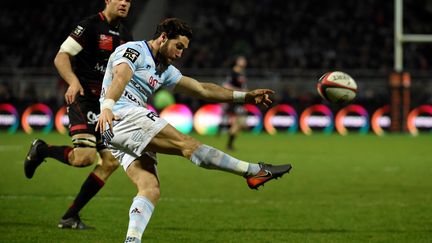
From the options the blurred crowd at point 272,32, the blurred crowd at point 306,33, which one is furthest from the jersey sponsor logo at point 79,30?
the blurred crowd at point 306,33

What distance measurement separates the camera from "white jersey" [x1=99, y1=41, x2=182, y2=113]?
243 inches

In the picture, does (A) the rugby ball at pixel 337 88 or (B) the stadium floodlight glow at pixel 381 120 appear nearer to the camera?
(A) the rugby ball at pixel 337 88

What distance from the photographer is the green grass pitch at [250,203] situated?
7.60 metres

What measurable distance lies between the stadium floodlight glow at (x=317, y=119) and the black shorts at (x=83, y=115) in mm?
18110

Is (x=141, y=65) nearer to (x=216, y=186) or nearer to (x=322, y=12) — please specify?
(x=216, y=186)

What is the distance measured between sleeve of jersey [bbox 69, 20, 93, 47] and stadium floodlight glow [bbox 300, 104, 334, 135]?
18.2 meters

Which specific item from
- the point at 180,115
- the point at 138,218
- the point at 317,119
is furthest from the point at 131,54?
the point at 317,119

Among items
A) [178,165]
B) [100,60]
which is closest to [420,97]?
[178,165]

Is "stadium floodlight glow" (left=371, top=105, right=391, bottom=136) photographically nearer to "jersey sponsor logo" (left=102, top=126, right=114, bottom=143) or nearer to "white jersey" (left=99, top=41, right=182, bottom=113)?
"white jersey" (left=99, top=41, right=182, bottom=113)

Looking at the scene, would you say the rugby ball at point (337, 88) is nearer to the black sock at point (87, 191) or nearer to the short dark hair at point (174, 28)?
the short dark hair at point (174, 28)

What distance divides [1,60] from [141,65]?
995 inches

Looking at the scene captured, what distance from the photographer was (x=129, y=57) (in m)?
6.14

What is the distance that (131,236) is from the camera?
586cm

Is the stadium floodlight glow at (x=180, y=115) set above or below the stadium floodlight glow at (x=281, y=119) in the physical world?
above
